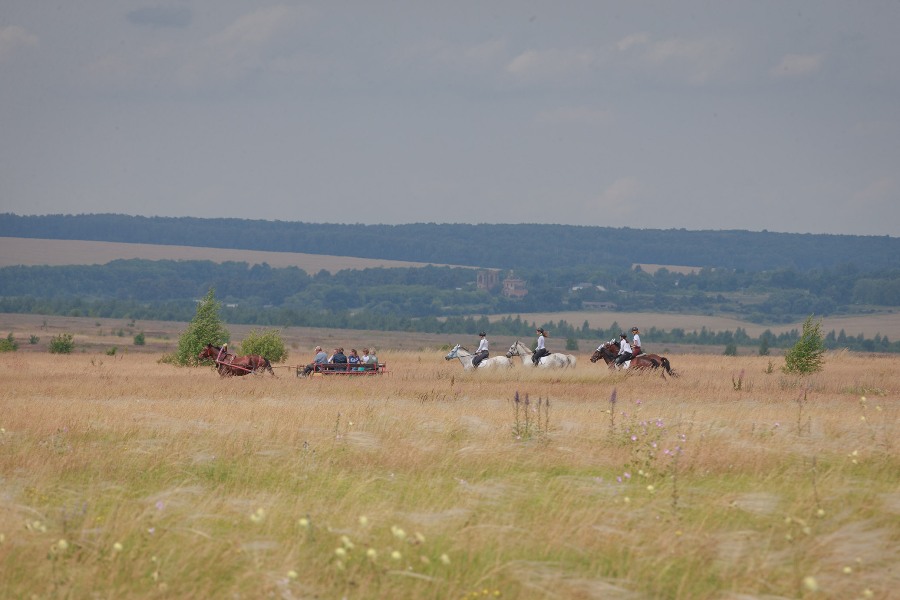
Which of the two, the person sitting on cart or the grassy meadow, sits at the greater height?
the grassy meadow

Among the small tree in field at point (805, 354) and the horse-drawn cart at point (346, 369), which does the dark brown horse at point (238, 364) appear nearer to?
the horse-drawn cart at point (346, 369)

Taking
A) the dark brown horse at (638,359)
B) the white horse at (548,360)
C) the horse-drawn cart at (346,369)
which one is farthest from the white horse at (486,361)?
the dark brown horse at (638,359)

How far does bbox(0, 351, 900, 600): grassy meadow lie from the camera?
30.8 feet

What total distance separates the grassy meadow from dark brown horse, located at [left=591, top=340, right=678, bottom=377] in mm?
14840

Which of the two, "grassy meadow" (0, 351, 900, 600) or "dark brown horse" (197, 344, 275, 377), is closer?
"grassy meadow" (0, 351, 900, 600)

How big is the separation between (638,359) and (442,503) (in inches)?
A: 1011

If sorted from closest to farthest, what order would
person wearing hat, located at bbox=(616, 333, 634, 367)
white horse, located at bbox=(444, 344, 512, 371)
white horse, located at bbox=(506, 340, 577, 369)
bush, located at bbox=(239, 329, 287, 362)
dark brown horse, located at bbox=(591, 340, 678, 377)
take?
white horse, located at bbox=(444, 344, 512, 371), dark brown horse, located at bbox=(591, 340, 678, 377), person wearing hat, located at bbox=(616, 333, 634, 367), white horse, located at bbox=(506, 340, 577, 369), bush, located at bbox=(239, 329, 287, 362)

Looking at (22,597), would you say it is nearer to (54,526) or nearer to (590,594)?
(54,526)

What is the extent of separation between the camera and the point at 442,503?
11766mm

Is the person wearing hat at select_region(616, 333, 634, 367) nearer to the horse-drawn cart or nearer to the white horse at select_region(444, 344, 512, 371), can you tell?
the white horse at select_region(444, 344, 512, 371)

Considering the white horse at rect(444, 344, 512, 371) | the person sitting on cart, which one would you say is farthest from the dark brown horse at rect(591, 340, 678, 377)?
the person sitting on cart

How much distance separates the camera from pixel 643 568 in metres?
9.79

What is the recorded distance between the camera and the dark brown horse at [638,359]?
1431 inches

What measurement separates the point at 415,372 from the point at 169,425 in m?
21.1
